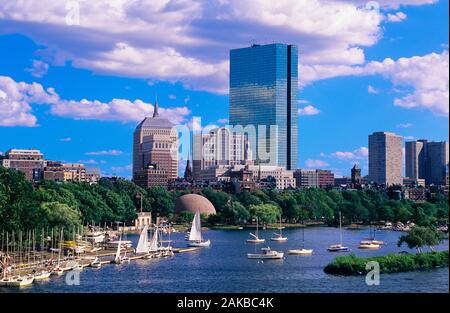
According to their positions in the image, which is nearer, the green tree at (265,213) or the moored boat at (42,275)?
the moored boat at (42,275)

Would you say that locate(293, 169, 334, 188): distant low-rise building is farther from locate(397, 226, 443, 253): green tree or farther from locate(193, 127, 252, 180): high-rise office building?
locate(397, 226, 443, 253): green tree

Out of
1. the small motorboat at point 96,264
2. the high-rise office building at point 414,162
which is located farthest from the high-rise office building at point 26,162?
the small motorboat at point 96,264

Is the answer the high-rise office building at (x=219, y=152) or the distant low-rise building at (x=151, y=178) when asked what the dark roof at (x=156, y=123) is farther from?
the distant low-rise building at (x=151, y=178)

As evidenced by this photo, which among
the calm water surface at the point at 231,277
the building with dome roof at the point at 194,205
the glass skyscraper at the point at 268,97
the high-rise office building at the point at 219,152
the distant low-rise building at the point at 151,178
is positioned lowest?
the calm water surface at the point at 231,277

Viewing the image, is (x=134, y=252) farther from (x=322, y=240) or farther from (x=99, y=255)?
(x=322, y=240)

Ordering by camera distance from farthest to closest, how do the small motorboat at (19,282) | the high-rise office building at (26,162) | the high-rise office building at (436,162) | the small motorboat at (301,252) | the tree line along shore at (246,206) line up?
the high-rise office building at (436,162), the high-rise office building at (26,162), the tree line along shore at (246,206), the small motorboat at (301,252), the small motorboat at (19,282)

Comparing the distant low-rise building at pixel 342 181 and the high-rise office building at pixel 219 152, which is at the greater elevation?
the high-rise office building at pixel 219 152

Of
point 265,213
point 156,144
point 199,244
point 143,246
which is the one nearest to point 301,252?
point 199,244
